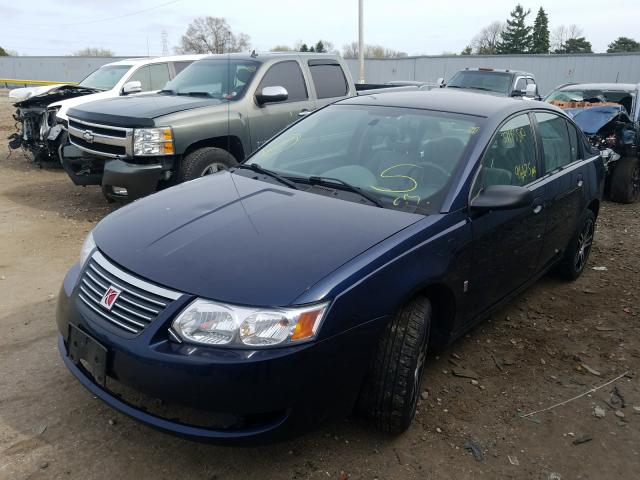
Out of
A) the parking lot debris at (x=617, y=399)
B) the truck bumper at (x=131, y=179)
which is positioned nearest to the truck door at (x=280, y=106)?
the truck bumper at (x=131, y=179)

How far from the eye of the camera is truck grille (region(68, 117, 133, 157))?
19.4 ft

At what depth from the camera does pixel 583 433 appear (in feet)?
9.40

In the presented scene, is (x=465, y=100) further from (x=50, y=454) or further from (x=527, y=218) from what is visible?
(x=50, y=454)

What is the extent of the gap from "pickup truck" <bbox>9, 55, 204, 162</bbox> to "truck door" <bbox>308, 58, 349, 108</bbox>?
8.88ft

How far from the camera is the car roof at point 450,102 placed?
3517 mm

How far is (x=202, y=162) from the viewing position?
20.1ft

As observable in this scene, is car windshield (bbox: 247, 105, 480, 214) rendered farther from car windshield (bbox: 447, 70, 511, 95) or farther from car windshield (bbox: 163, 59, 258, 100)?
car windshield (bbox: 447, 70, 511, 95)

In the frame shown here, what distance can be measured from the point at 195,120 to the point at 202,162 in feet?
1.56

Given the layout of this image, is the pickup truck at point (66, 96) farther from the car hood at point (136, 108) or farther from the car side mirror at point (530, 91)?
the car side mirror at point (530, 91)

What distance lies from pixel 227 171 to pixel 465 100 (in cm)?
173

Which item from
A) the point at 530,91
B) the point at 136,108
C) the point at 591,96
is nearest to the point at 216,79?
the point at 136,108

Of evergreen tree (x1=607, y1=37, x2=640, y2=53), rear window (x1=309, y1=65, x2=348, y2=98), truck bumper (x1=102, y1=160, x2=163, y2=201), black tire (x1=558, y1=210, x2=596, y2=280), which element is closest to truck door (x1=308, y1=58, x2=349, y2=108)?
rear window (x1=309, y1=65, x2=348, y2=98)

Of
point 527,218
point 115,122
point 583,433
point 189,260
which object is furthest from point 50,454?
point 115,122

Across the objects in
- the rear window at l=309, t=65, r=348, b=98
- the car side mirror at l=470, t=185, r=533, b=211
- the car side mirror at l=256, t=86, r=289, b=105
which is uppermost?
the rear window at l=309, t=65, r=348, b=98
